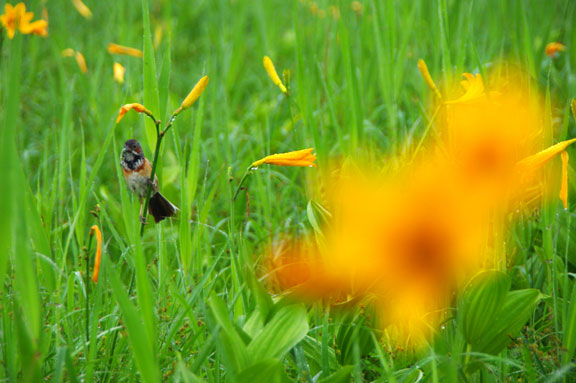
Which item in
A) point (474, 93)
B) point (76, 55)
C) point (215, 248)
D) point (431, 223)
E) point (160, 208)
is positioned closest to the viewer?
point (431, 223)

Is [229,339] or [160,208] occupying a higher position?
[160,208]

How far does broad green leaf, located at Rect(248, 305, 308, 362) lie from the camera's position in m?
1.00

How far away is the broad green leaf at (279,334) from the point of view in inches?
39.3

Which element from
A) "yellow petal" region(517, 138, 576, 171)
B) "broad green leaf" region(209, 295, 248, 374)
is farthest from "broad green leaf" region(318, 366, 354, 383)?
"yellow petal" region(517, 138, 576, 171)

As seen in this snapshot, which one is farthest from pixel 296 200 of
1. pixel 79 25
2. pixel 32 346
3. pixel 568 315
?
pixel 79 25

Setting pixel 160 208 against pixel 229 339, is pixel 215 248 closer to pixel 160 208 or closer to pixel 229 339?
pixel 160 208

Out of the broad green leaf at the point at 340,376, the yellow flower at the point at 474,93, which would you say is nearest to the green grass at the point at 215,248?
the broad green leaf at the point at 340,376

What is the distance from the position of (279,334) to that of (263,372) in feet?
0.26

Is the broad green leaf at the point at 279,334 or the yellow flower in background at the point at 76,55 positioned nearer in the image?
the broad green leaf at the point at 279,334

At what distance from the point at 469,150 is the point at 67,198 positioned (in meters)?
1.33

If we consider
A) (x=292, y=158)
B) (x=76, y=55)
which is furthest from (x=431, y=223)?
(x=76, y=55)

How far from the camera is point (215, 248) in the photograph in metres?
1.92

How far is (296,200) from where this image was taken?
7.25 ft

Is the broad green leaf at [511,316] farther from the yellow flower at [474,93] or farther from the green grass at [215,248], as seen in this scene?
the yellow flower at [474,93]
